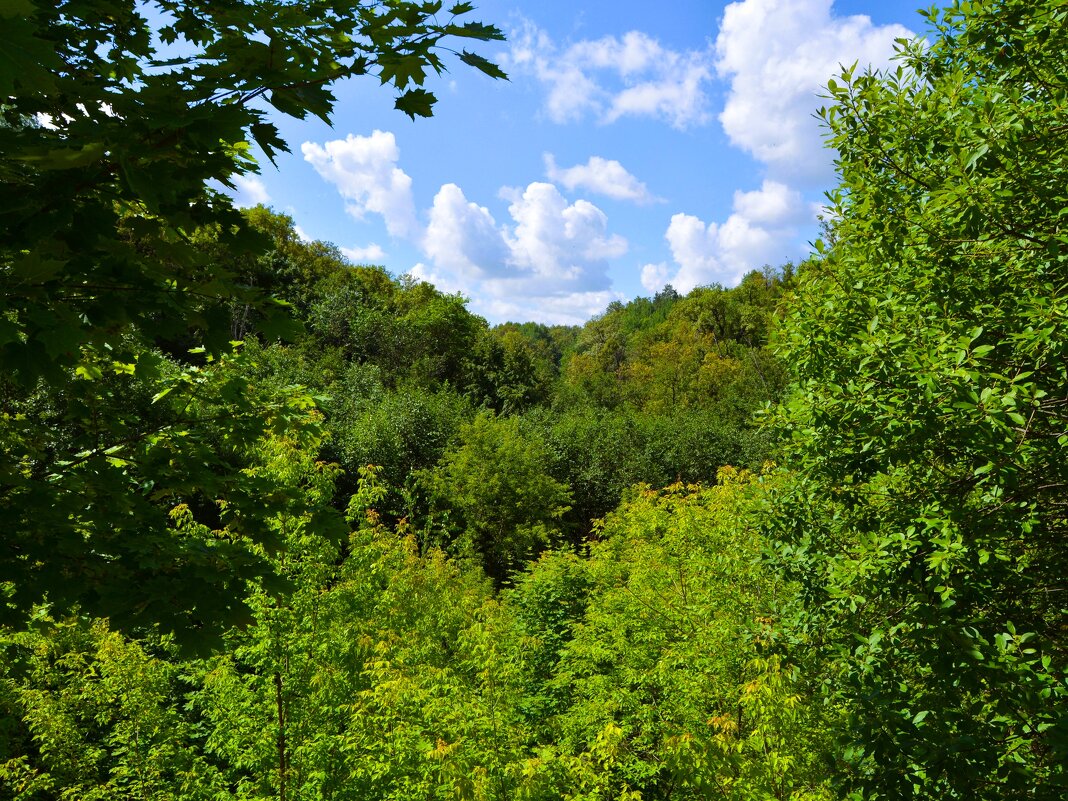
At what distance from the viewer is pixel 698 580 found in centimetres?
895

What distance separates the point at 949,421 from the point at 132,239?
13.9 ft

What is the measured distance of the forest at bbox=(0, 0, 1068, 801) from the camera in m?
1.64

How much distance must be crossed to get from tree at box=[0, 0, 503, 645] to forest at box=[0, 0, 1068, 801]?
12 mm

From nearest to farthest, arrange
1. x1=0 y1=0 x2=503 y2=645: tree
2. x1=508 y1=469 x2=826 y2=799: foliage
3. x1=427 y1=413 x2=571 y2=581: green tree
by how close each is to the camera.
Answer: x1=0 y1=0 x2=503 y2=645: tree → x1=508 y1=469 x2=826 y2=799: foliage → x1=427 y1=413 x2=571 y2=581: green tree

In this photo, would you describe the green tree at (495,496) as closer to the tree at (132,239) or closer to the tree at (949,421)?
the tree at (949,421)

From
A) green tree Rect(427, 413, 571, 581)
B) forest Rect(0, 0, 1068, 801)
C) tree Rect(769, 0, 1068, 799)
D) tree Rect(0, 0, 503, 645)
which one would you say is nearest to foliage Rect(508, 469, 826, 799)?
forest Rect(0, 0, 1068, 801)

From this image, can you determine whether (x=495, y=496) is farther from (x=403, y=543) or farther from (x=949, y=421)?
(x=949, y=421)

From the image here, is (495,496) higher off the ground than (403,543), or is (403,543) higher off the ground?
(495,496)

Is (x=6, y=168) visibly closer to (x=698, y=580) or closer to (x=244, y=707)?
(x=244, y=707)

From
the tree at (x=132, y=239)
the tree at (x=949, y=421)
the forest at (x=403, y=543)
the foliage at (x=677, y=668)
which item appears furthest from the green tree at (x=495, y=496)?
the tree at (x=132, y=239)

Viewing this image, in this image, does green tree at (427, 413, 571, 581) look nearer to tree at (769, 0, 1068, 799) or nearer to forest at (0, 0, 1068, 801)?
forest at (0, 0, 1068, 801)

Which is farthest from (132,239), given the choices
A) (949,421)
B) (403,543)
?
(403,543)

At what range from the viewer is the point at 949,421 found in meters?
3.32

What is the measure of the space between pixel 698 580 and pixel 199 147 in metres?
8.95
